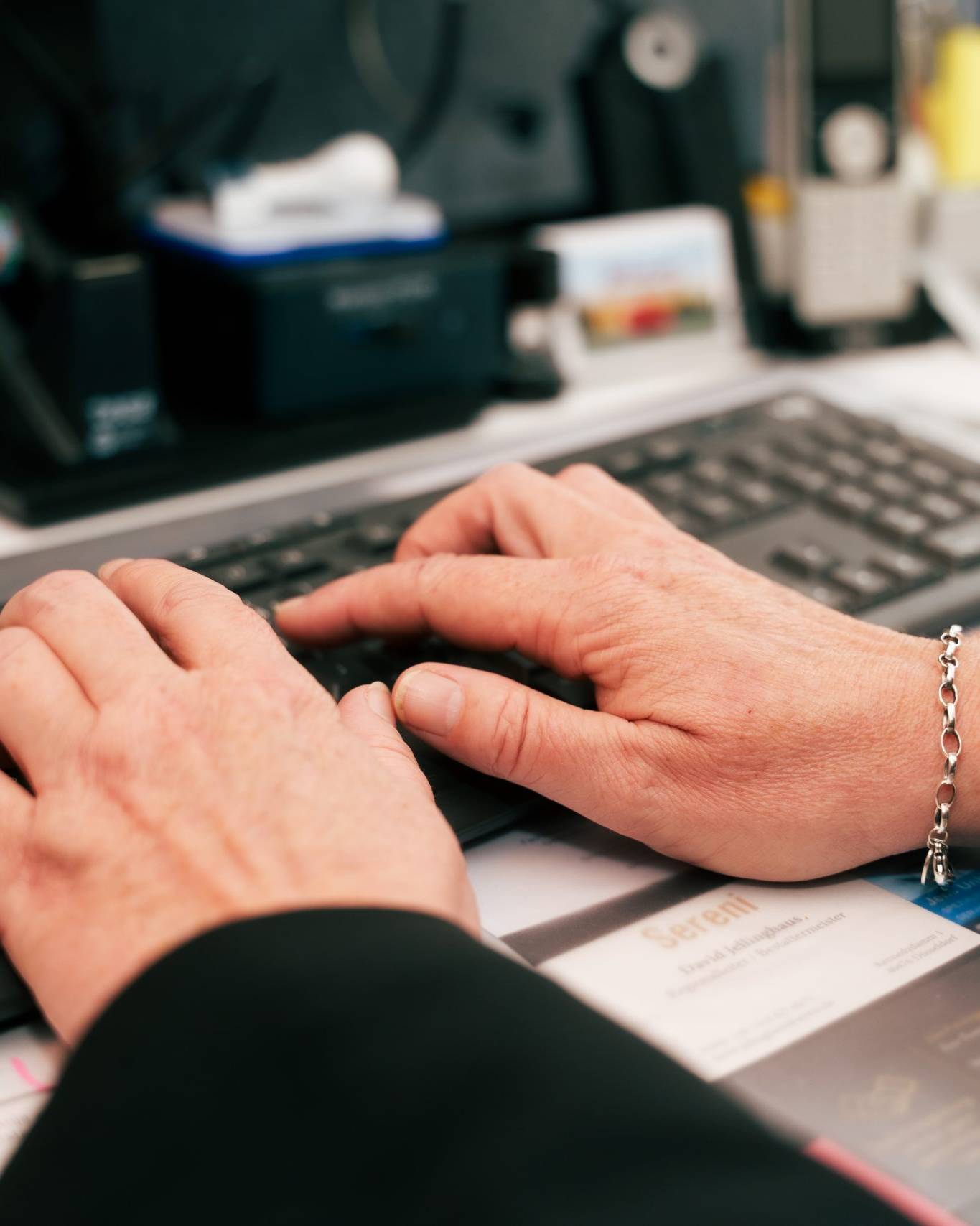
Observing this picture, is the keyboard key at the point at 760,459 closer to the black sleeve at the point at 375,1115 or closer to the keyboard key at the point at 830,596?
the keyboard key at the point at 830,596

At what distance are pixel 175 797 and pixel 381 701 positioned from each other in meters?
0.10

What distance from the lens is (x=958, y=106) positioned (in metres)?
1.11

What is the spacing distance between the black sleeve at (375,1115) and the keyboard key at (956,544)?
1.21 feet

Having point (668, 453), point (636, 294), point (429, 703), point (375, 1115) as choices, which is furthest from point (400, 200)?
point (375, 1115)

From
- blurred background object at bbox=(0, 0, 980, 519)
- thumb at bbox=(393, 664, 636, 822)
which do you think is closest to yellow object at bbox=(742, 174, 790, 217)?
blurred background object at bbox=(0, 0, 980, 519)

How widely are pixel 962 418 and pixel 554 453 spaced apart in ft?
1.18

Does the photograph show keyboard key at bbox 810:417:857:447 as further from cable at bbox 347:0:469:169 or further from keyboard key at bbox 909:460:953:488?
cable at bbox 347:0:469:169

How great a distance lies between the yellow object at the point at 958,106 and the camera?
3.62 ft

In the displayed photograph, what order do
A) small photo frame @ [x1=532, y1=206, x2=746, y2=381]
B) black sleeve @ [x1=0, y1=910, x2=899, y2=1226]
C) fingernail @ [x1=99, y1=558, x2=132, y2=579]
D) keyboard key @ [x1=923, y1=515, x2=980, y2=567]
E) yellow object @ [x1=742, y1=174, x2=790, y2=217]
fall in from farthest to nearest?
yellow object @ [x1=742, y1=174, x2=790, y2=217] → small photo frame @ [x1=532, y1=206, x2=746, y2=381] → keyboard key @ [x1=923, y1=515, x2=980, y2=567] → fingernail @ [x1=99, y1=558, x2=132, y2=579] → black sleeve @ [x1=0, y1=910, x2=899, y2=1226]

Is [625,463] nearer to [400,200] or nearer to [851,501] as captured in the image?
[851,501]

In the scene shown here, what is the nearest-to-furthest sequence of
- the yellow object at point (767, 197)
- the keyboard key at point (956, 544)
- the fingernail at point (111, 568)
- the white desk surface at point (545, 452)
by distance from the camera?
the white desk surface at point (545, 452), the fingernail at point (111, 568), the keyboard key at point (956, 544), the yellow object at point (767, 197)

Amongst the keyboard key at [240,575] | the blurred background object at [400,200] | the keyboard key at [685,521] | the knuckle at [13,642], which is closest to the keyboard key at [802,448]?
the keyboard key at [685,521]

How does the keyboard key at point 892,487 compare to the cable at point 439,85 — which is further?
the cable at point 439,85

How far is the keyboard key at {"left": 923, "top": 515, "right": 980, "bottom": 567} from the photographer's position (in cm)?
60
